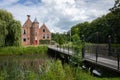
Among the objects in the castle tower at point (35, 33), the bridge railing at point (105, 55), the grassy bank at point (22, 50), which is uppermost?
the castle tower at point (35, 33)

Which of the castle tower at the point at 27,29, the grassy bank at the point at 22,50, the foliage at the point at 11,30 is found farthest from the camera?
the castle tower at the point at 27,29


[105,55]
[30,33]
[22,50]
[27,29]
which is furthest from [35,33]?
[105,55]

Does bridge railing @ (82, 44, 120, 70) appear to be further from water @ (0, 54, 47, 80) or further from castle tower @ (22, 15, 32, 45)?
castle tower @ (22, 15, 32, 45)

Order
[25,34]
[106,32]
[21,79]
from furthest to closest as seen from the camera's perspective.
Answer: [25,34] < [106,32] < [21,79]

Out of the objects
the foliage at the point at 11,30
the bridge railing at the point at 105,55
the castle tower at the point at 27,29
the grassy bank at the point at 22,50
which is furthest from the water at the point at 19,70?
the castle tower at the point at 27,29

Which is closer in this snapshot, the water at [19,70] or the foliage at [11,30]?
the water at [19,70]

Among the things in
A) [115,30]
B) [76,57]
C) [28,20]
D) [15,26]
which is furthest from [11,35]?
[76,57]

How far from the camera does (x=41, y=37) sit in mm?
77375

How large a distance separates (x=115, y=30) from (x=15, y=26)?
21122 mm

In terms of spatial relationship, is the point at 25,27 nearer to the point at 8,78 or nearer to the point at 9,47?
the point at 9,47

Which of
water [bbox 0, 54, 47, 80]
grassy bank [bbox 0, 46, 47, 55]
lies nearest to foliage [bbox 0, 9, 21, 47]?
grassy bank [bbox 0, 46, 47, 55]

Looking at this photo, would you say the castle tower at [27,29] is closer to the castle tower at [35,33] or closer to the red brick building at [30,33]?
the red brick building at [30,33]

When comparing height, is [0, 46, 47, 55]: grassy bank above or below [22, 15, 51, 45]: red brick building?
below

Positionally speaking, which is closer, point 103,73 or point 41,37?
point 103,73
